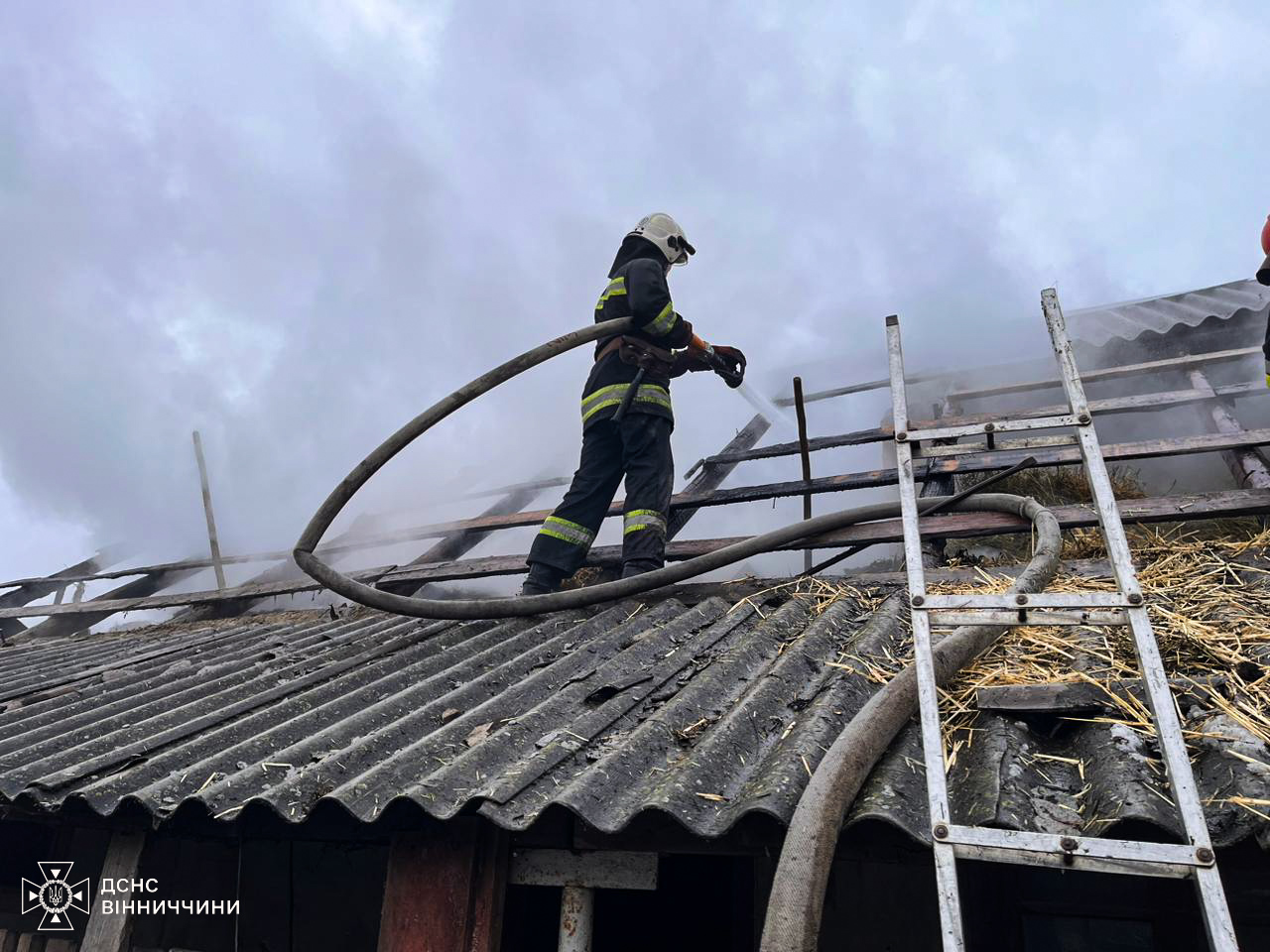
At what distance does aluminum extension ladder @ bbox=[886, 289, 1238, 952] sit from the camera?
61.6 inches

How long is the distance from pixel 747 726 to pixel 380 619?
3133mm

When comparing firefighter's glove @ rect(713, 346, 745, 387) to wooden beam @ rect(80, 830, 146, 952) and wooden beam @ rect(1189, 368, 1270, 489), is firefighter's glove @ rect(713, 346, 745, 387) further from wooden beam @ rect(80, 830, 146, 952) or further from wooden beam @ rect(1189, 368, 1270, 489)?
wooden beam @ rect(80, 830, 146, 952)

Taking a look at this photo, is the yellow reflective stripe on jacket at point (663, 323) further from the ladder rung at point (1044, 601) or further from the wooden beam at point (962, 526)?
the ladder rung at point (1044, 601)

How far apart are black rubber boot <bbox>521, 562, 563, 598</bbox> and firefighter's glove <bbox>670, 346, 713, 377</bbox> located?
1.25 meters

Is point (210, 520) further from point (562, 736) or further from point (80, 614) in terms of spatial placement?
point (562, 736)

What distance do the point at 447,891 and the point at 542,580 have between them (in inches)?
82.3

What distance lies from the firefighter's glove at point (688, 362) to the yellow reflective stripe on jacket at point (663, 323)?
0.79 feet

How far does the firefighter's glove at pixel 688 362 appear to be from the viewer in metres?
4.85

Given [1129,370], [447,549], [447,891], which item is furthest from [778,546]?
[1129,370]

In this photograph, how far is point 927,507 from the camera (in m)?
3.85

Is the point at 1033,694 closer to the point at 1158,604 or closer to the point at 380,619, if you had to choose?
the point at 1158,604

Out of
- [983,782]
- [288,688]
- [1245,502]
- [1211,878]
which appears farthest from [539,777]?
[1245,502]

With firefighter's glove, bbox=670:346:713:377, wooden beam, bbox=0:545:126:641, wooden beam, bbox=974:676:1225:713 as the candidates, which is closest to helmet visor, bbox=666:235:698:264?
firefighter's glove, bbox=670:346:713:377

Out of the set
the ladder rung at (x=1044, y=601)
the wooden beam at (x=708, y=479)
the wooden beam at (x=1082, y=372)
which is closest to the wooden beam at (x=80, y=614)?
the wooden beam at (x=708, y=479)
